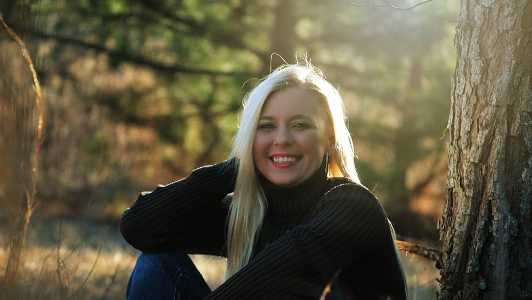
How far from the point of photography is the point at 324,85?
2.24 meters

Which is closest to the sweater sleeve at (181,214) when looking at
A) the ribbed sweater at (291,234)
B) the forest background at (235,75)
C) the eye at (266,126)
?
the ribbed sweater at (291,234)

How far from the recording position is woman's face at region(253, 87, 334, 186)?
2121 mm

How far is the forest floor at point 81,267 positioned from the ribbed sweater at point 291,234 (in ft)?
0.72

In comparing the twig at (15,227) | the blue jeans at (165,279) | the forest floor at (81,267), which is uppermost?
the twig at (15,227)

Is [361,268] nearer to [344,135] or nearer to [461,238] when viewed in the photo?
[461,238]

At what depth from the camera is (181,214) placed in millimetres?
2221

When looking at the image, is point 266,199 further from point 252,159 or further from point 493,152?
point 493,152

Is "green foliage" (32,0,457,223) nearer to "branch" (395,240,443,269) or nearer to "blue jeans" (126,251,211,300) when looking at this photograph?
"blue jeans" (126,251,211,300)

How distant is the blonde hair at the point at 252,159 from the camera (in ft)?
7.12

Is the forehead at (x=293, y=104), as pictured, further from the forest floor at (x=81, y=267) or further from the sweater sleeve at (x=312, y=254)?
the forest floor at (x=81, y=267)

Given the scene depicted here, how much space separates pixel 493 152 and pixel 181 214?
117cm

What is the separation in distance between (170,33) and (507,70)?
4886mm

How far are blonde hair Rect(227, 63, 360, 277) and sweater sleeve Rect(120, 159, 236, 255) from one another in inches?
3.9

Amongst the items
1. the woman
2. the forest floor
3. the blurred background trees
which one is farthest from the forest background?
the woman
